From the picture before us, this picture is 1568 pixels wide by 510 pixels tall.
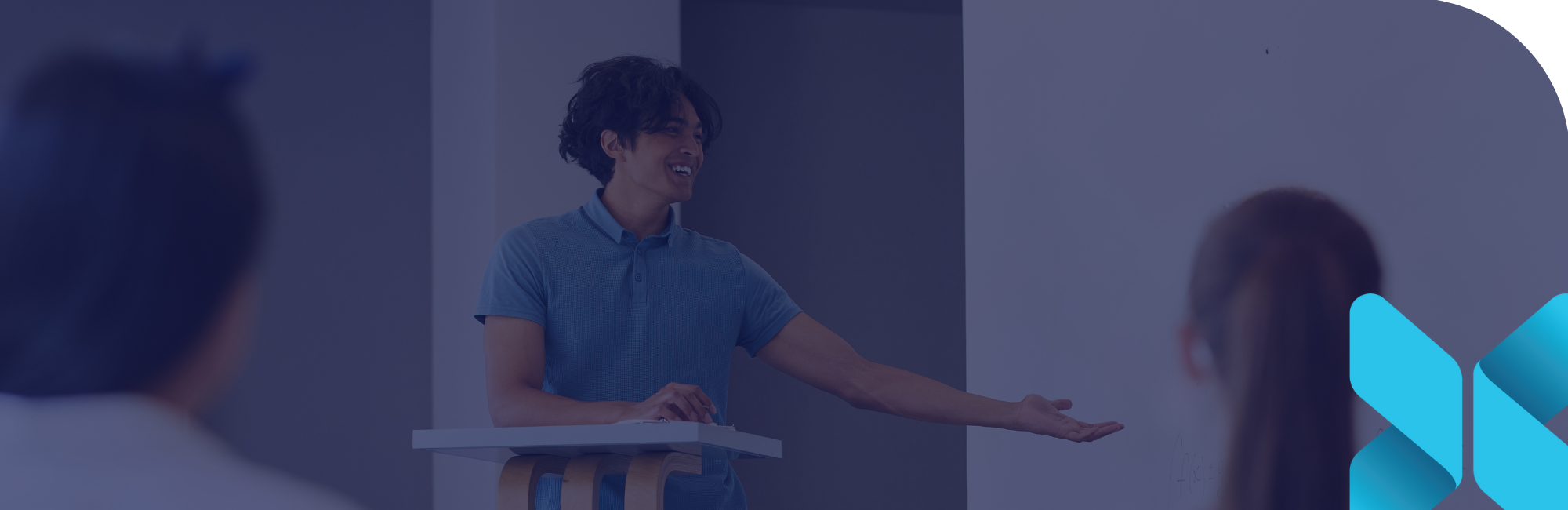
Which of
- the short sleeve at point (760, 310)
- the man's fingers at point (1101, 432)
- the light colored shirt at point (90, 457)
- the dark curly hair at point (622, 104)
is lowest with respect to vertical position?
the light colored shirt at point (90, 457)

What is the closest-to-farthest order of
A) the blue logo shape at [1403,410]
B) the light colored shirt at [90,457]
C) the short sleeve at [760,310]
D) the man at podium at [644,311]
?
the blue logo shape at [1403,410] → the man at podium at [644,311] → the short sleeve at [760,310] → the light colored shirt at [90,457]

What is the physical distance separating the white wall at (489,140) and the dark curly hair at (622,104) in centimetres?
126

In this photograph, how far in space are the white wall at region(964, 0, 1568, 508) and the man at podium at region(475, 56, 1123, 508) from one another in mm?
233

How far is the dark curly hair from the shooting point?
1.68 m

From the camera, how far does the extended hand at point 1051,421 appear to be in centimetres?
158

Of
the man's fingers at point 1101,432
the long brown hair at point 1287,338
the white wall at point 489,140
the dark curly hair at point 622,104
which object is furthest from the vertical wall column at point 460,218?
the long brown hair at point 1287,338

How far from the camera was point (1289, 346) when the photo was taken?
1444 millimetres

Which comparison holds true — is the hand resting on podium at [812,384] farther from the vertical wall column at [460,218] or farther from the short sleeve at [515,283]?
the vertical wall column at [460,218]

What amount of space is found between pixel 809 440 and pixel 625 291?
2.03m

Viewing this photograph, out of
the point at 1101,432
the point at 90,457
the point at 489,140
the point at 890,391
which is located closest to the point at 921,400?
the point at 890,391

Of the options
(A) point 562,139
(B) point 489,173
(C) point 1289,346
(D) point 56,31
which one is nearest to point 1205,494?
(C) point 1289,346

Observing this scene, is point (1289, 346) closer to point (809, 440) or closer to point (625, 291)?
point (625, 291)

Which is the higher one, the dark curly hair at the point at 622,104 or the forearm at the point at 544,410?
the dark curly hair at the point at 622,104

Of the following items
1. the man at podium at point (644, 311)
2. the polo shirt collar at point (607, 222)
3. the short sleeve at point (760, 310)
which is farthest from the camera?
the short sleeve at point (760, 310)
